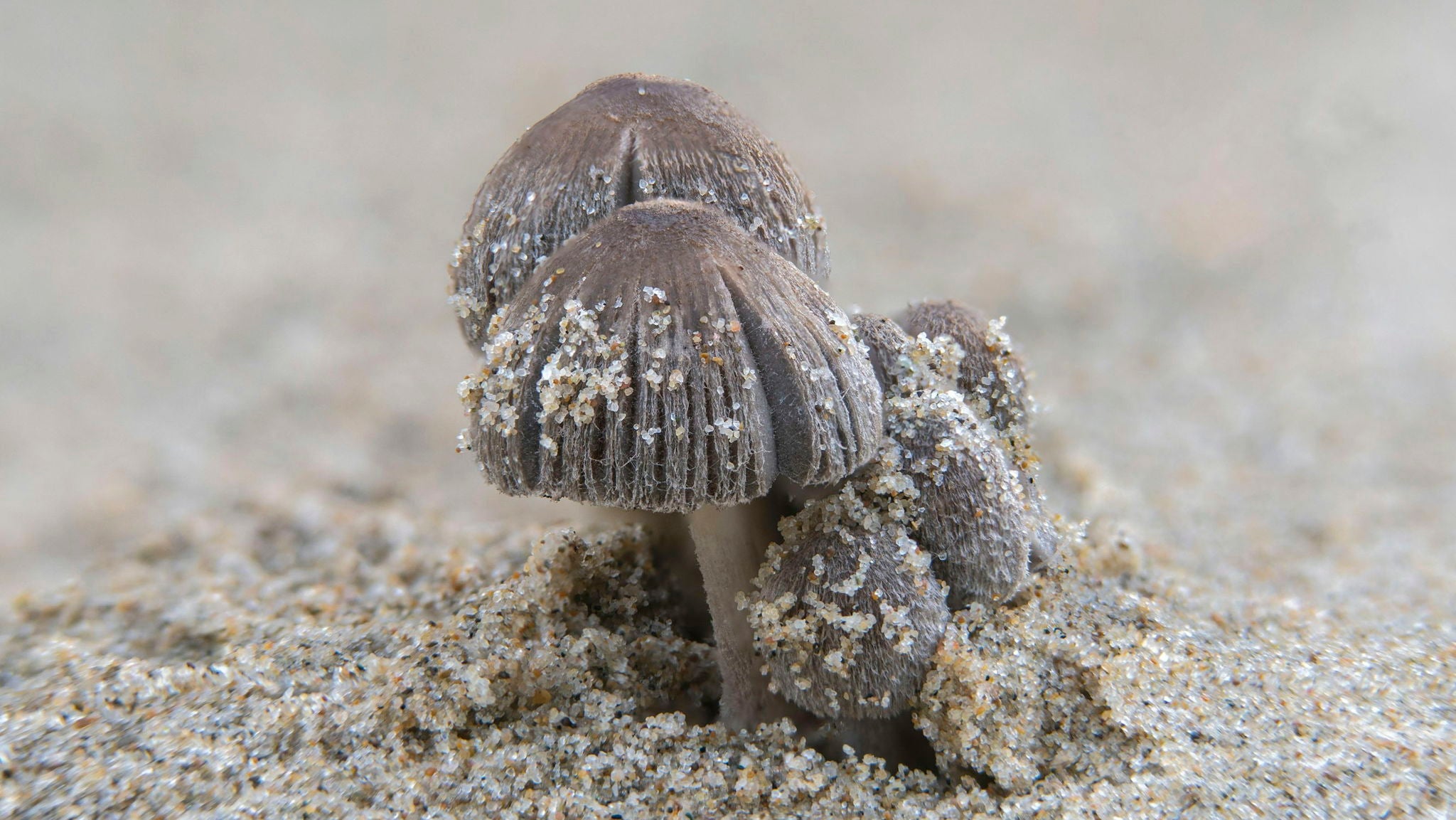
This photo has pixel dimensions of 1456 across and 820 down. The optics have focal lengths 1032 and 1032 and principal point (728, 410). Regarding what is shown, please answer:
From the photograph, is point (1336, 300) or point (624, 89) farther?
point (1336, 300)

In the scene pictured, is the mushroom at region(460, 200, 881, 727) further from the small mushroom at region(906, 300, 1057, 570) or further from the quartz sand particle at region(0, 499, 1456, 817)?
the quartz sand particle at region(0, 499, 1456, 817)

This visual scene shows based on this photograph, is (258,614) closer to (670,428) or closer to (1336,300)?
(670,428)

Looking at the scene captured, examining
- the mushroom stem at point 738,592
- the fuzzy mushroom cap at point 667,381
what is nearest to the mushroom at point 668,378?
the fuzzy mushroom cap at point 667,381

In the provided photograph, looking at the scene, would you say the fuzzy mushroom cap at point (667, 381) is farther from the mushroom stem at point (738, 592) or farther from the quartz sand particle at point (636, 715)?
the quartz sand particle at point (636, 715)

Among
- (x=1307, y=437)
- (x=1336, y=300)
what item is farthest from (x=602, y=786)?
(x=1336, y=300)

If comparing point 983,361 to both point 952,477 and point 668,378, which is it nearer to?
point 952,477

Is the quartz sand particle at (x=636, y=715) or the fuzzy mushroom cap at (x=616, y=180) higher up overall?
the fuzzy mushroom cap at (x=616, y=180)

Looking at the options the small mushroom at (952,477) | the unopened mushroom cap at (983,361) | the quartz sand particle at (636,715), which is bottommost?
the quartz sand particle at (636,715)
